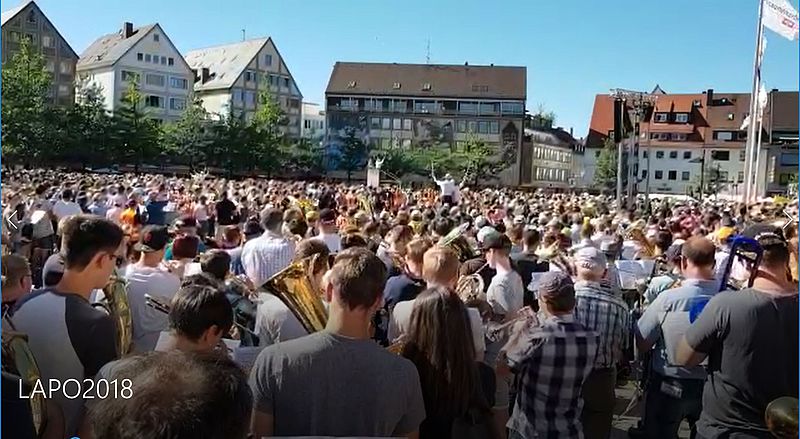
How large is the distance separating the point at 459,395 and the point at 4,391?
6.54 ft

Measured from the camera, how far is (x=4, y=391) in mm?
2736

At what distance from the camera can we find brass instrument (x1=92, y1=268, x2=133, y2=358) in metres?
3.93

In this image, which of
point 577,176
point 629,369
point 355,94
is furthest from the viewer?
point 577,176

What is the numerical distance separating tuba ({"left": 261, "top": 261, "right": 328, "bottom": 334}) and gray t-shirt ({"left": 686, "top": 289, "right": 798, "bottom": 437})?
2.01 meters

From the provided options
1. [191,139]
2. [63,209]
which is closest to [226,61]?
[191,139]

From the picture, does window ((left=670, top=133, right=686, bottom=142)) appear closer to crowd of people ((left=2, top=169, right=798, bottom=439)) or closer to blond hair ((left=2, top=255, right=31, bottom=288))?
crowd of people ((left=2, top=169, right=798, bottom=439))

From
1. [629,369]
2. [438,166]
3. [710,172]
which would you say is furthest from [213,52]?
[629,369]

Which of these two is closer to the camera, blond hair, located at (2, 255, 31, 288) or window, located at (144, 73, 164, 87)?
blond hair, located at (2, 255, 31, 288)

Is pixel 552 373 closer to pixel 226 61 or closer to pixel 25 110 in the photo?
pixel 25 110

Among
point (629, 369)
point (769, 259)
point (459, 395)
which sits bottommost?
point (629, 369)

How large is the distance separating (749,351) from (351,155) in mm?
75620

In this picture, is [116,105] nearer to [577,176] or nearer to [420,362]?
[577,176]

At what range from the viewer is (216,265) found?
16.8 feet

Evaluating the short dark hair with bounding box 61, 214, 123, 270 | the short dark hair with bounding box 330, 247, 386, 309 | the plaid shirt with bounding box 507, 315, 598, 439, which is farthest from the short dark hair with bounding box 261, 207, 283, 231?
the short dark hair with bounding box 330, 247, 386, 309
